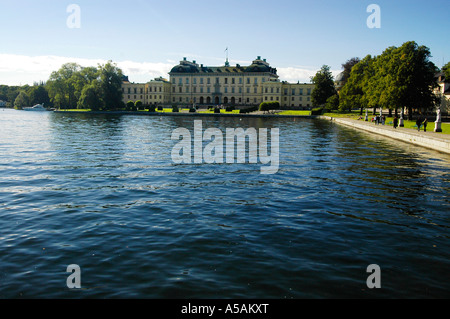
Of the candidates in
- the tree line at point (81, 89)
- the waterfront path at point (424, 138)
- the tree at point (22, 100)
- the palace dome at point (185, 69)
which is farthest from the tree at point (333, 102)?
the tree at point (22, 100)

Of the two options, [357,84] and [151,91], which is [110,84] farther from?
[357,84]

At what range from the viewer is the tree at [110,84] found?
96812 mm

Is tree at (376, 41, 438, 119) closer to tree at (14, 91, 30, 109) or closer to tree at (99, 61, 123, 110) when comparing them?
tree at (99, 61, 123, 110)

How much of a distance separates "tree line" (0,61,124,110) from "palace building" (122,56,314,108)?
31.0 m

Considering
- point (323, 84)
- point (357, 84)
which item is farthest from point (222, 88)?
point (357, 84)

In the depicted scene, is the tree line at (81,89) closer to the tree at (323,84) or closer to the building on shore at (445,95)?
the tree at (323,84)

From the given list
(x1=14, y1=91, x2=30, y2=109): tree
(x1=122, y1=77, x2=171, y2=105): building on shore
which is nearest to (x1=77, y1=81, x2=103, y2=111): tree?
(x1=122, y1=77, x2=171, y2=105): building on shore

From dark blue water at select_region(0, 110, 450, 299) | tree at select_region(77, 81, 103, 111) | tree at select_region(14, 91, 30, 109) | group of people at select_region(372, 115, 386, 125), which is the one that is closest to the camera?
dark blue water at select_region(0, 110, 450, 299)

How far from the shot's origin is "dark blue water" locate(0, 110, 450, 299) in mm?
7457

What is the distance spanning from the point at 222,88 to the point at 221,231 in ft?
429

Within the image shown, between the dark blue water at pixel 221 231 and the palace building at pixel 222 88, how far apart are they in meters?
111
